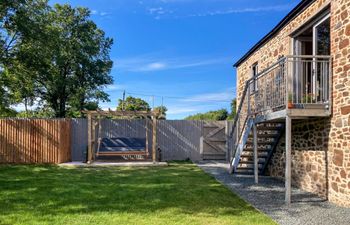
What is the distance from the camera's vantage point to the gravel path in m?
5.58

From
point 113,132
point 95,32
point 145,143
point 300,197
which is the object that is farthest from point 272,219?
point 95,32

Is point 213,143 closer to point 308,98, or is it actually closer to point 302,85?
point 302,85

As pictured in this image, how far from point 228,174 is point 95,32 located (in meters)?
15.7

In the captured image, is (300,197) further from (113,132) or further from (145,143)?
(113,132)

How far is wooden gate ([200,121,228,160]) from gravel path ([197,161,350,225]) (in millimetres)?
5920

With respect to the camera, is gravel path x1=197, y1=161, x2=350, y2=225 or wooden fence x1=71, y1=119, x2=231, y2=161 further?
wooden fence x1=71, y1=119, x2=231, y2=161

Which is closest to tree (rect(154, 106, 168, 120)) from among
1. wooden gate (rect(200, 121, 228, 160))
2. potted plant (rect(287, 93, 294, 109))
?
wooden gate (rect(200, 121, 228, 160))

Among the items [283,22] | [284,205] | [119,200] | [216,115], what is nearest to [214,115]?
[216,115]

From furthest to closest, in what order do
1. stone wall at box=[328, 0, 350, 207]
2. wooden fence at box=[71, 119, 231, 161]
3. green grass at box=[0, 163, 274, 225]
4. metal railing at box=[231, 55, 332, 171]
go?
wooden fence at box=[71, 119, 231, 161], metal railing at box=[231, 55, 332, 171], stone wall at box=[328, 0, 350, 207], green grass at box=[0, 163, 274, 225]

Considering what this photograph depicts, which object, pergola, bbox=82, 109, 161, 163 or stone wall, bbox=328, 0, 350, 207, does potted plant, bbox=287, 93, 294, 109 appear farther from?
pergola, bbox=82, 109, 161, 163

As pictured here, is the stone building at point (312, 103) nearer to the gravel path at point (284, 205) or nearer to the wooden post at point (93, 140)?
the gravel path at point (284, 205)

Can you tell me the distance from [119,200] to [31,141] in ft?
28.4

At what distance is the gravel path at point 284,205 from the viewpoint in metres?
5.58

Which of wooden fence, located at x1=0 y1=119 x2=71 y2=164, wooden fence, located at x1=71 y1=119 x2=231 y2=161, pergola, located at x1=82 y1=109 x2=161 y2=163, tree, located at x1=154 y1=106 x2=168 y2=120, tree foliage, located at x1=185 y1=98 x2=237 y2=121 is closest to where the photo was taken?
pergola, located at x1=82 y1=109 x2=161 y2=163
